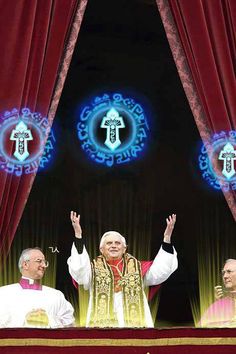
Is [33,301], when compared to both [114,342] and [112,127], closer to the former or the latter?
[114,342]

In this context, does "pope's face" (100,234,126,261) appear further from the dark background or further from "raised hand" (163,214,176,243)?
"raised hand" (163,214,176,243)

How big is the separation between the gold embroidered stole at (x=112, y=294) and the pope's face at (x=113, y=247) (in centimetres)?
7

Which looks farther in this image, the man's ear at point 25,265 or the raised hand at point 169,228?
the raised hand at point 169,228

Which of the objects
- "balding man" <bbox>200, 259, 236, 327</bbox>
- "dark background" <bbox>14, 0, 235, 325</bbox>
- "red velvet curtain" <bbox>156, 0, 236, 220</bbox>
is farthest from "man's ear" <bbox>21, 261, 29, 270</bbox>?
"red velvet curtain" <bbox>156, 0, 236, 220</bbox>

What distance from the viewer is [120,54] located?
626 cm

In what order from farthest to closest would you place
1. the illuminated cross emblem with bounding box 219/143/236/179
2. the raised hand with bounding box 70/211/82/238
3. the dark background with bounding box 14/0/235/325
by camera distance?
the dark background with bounding box 14/0/235/325 → the illuminated cross emblem with bounding box 219/143/236/179 → the raised hand with bounding box 70/211/82/238

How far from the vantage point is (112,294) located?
18.9ft

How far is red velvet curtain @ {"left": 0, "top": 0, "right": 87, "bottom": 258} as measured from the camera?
5680 millimetres

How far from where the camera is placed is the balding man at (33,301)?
215 inches

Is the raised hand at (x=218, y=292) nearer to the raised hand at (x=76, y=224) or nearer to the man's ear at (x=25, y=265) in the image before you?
the raised hand at (x=76, y=224)

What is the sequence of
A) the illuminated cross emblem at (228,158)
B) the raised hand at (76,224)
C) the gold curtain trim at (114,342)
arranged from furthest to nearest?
the illuminated cross emblem at (228,158) → the raised hand at (76,224) → the gold curtain trim at (114,342)

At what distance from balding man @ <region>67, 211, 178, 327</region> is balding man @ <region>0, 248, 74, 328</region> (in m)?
0.19

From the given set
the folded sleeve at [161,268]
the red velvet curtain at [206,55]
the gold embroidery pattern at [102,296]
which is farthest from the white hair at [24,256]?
the red velvet curtain at [206,55]

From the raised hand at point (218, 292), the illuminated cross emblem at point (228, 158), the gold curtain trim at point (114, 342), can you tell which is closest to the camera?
the gold curtain trim at point (114, 342)
